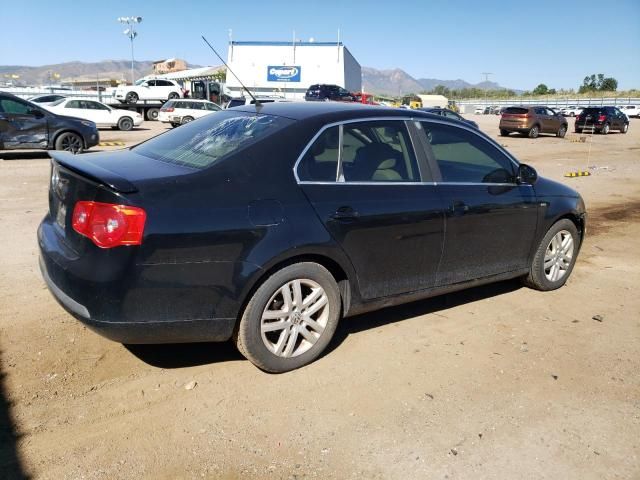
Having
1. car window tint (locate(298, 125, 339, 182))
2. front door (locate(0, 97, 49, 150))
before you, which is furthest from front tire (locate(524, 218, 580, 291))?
front door (locate(0, 97, 49, 150))

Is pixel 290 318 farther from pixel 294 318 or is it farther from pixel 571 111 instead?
A: pixel 571 111

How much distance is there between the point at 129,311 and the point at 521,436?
2198mm

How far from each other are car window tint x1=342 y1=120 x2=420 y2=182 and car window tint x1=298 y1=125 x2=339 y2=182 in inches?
3.5

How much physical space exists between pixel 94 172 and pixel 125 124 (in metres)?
24.0

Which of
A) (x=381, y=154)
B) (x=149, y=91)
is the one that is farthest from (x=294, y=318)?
(x=149, y=91)

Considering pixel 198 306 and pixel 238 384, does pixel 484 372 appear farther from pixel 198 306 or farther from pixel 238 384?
pixel 198 306

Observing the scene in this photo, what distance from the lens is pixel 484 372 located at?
3.66m

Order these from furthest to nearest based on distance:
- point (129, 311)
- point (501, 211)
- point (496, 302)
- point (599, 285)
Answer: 1. point (599, 285)
2. point (496, 302)
3. point (501, 211)
4. point (129, 311)

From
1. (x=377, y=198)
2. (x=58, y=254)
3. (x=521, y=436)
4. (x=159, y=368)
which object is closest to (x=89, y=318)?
(x=58, y=254)

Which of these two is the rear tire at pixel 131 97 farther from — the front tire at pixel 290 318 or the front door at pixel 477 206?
the front tire at pixel 290 318

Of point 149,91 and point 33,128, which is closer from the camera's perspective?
point 33,128

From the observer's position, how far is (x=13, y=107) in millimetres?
12562

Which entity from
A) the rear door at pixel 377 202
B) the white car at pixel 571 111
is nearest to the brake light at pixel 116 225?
the rear door at pixel 377 202

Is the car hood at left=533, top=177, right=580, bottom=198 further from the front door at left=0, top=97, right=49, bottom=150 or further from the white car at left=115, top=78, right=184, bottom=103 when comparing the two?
the white car at left=115, top=78, right=184, bottom=103
